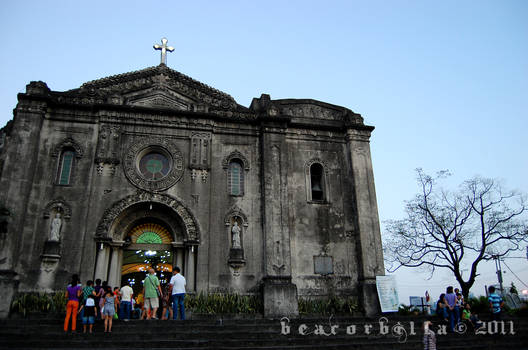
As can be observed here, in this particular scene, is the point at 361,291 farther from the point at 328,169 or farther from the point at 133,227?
the point at 133,227

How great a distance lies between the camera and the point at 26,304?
13820 mm

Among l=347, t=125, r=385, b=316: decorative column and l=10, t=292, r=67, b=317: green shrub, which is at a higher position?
l=347, t=125, r=385, b=316: decorative column

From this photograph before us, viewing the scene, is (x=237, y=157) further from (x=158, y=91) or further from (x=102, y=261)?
(x=102, y=261)

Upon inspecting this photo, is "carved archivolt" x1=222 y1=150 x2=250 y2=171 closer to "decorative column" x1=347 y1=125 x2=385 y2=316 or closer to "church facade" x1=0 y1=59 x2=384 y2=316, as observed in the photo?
"church facade" x1=0 y1=59 x2=384 y2=316

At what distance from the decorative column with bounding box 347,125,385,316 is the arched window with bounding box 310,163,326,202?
136 centimetres

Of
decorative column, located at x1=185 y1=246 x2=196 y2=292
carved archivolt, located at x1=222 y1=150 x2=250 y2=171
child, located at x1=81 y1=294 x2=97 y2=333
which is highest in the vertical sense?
carved archivolt, located at x1=222 y1=150 x2=250 y2=171

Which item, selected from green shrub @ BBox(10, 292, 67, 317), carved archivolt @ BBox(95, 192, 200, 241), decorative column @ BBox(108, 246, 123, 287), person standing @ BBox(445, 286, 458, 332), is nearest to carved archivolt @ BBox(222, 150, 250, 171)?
carved archivolt @ BBox(95, 192, 200, 241)

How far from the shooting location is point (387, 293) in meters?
16.3

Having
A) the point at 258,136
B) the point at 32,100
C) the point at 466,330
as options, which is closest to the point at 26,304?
the point at 32,100

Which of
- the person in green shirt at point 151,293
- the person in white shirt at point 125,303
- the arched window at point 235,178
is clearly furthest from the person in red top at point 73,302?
the arched window at point 235,178

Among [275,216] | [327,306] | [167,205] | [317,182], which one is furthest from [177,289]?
[317,182]

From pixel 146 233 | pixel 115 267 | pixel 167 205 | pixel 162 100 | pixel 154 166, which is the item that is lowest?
pixel 115 267

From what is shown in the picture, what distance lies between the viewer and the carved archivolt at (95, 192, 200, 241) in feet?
52.0

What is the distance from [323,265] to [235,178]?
5099mm
